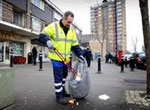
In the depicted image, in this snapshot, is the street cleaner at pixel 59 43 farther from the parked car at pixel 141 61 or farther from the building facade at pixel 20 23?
the parked car at pixel 141 61

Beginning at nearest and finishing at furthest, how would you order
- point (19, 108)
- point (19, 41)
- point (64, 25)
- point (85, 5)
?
point (19, 108)
point (64, 25)
point (85, 5)
point (19, 41)

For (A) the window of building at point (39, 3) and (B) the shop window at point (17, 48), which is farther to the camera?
(A) the window of building at point (39, 3)

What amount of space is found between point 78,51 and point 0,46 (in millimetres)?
13689

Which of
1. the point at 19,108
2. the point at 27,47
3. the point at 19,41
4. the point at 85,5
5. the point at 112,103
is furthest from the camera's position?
the point at 27,47

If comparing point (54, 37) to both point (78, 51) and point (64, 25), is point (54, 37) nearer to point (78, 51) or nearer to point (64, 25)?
point (64, 25)

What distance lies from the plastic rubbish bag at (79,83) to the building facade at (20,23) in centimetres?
986

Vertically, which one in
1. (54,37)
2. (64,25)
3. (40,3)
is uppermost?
(40,3)

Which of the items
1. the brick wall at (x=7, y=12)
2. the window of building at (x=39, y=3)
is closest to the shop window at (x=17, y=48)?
the brick wall at (x=7, y=12)

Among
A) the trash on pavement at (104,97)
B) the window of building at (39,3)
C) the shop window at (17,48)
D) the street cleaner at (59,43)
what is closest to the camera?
the street cleaner at (59,43)

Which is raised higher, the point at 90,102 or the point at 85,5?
the point at 85,5

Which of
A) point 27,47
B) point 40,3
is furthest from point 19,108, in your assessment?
point 40,3

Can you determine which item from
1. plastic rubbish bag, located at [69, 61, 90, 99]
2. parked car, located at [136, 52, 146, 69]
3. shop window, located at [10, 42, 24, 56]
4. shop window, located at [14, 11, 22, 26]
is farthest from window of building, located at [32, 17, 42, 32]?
plastic rubbish bag, located at [69, 61, 90, 99]

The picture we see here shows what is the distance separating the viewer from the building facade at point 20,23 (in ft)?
50.0

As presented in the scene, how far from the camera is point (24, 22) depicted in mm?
18625
